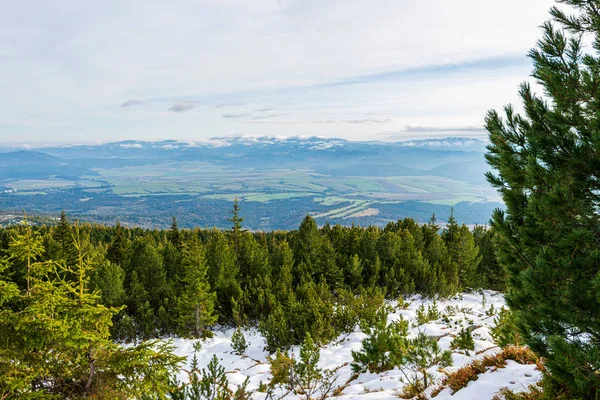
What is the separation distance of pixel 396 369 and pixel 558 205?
8.77 meters

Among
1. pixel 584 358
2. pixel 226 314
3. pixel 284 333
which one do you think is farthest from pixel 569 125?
pixel 226 314

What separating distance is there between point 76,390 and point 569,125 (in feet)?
36.2

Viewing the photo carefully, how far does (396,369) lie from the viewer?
11.4m

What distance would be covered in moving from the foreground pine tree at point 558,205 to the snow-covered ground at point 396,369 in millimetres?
1727

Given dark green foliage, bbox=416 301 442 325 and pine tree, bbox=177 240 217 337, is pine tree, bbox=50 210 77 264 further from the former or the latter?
dark green foliage, bbox=416 301 442 325

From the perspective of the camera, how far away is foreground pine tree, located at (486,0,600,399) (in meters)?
4.62

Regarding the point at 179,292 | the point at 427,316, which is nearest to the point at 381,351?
the point at 427,316

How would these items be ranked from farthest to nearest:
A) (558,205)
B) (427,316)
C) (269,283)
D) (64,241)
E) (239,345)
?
(64,241) < (269,283) < (427,316) < (239,345) < (558,205)

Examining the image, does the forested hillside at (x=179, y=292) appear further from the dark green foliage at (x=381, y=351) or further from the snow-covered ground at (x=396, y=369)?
the snow-covered ground at (x=396, y=369)

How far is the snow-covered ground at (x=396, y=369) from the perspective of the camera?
7.25m

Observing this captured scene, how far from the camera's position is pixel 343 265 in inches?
1286

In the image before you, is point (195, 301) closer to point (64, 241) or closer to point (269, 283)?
point (269, 283)

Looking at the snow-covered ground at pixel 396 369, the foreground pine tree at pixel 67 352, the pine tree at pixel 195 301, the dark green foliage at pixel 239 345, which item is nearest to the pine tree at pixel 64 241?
the pine tree at pixel 195 301

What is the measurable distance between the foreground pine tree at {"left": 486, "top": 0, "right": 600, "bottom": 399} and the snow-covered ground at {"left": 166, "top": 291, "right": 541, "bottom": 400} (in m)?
1.73
